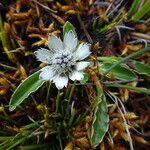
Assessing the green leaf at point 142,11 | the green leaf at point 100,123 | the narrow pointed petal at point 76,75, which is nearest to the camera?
the narrow pointed petal at point 76,75

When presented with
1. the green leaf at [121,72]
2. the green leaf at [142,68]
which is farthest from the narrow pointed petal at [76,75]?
the green leaf at [142,68]

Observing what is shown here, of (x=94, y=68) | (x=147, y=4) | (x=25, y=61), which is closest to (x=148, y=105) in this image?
(x=94, y=68)

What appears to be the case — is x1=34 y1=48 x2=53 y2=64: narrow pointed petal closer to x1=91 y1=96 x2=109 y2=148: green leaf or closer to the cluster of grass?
the cluster of grass

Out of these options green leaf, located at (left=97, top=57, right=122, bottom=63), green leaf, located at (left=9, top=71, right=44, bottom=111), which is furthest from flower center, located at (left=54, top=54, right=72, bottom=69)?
green leaf, located at (left=97, top=57, right=122, bottom=63)

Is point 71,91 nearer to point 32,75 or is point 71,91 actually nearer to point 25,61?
point 32,75

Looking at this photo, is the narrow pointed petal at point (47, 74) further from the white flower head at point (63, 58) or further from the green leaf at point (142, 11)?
the green leaf at point (142, 11)

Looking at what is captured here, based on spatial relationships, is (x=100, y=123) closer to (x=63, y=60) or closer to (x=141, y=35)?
(x=63, y=60)
